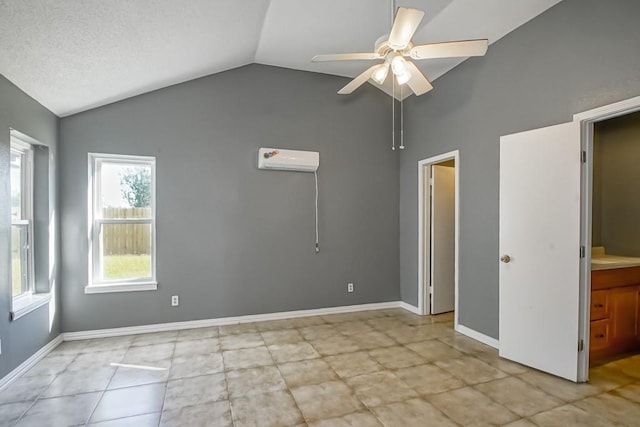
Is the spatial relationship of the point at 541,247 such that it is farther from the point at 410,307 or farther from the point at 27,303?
the point at 27,303

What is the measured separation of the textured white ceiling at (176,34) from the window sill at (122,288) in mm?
1873

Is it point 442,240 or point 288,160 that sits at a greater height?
point 288,160

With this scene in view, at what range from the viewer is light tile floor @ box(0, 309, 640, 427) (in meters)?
2.15

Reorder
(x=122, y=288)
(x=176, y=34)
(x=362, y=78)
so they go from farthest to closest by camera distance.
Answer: (x=122, y=288)
(x=176, y=34)
(x=362, y=78)

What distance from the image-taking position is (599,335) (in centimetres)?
297

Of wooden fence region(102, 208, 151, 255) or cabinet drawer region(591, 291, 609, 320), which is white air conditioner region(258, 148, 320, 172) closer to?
wooden fence region(102, 208, 151, 255)

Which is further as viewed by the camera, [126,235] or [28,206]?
[126,235]

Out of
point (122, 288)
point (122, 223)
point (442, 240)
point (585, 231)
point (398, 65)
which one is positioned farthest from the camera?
point (442, 240)

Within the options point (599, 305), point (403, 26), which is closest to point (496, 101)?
point (403, 26)

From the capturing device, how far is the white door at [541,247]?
8.45 ft

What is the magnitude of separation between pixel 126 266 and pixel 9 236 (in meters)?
1.23

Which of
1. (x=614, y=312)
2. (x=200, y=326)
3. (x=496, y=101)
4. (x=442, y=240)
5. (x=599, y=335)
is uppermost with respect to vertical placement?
(x=496, y=101)

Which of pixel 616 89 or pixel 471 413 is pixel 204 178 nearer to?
pixel 471 413

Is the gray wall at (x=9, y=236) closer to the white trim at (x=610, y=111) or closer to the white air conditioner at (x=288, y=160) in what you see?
the white air conditioner at (x=288, y=160)
